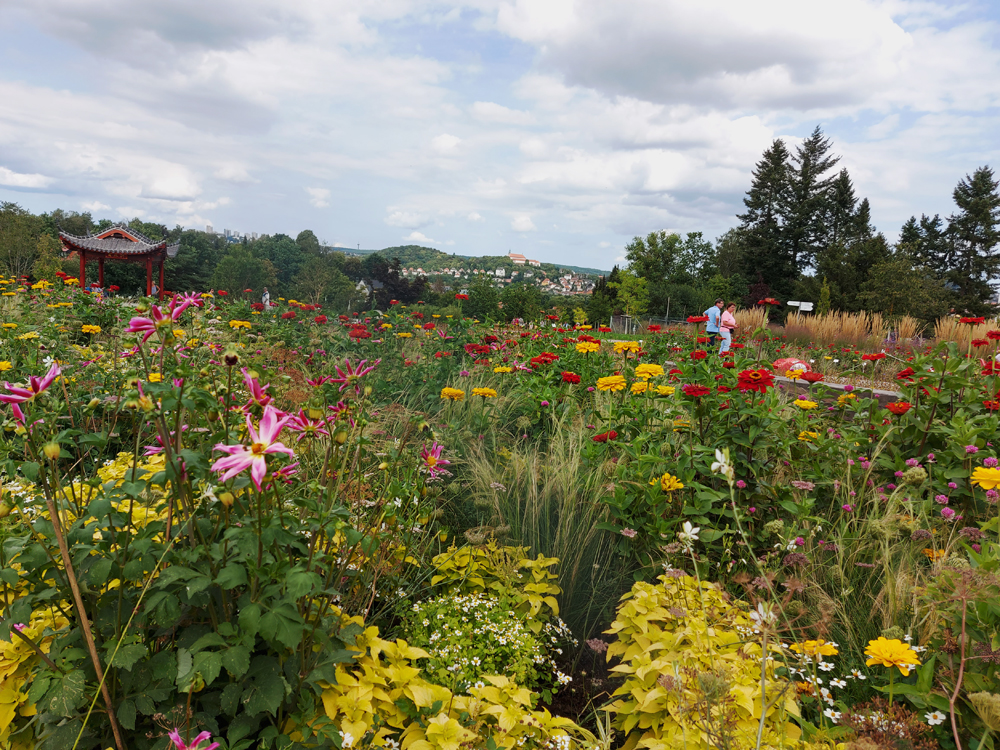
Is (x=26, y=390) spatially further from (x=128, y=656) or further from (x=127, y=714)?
(x=127, y=714)

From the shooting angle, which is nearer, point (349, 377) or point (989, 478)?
point (349, 377)

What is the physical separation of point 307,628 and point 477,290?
4105 cm

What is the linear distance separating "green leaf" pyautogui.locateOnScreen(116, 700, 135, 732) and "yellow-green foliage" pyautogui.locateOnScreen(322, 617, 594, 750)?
468 mm

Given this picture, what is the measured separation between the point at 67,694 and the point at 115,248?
2100 centimetres

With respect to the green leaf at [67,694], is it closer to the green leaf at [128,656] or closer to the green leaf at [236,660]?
the green leaf at [128,656]

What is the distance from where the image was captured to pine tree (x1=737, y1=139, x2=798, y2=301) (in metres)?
43.1

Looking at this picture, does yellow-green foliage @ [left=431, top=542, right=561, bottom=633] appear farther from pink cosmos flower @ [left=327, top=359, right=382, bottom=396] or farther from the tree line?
the tree line

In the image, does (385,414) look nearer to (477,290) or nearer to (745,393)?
(745,393)

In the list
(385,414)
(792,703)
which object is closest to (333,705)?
(792,703)

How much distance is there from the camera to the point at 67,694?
1330 mm

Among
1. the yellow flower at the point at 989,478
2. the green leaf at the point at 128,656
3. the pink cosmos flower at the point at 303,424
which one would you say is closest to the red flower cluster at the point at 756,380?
the yellow flower at the point at 989,478

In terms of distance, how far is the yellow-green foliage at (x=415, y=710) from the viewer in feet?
5.27

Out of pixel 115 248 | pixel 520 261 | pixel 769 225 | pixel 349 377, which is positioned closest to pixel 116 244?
pixel 115 248

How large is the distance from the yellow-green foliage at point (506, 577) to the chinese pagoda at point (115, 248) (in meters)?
16.8
